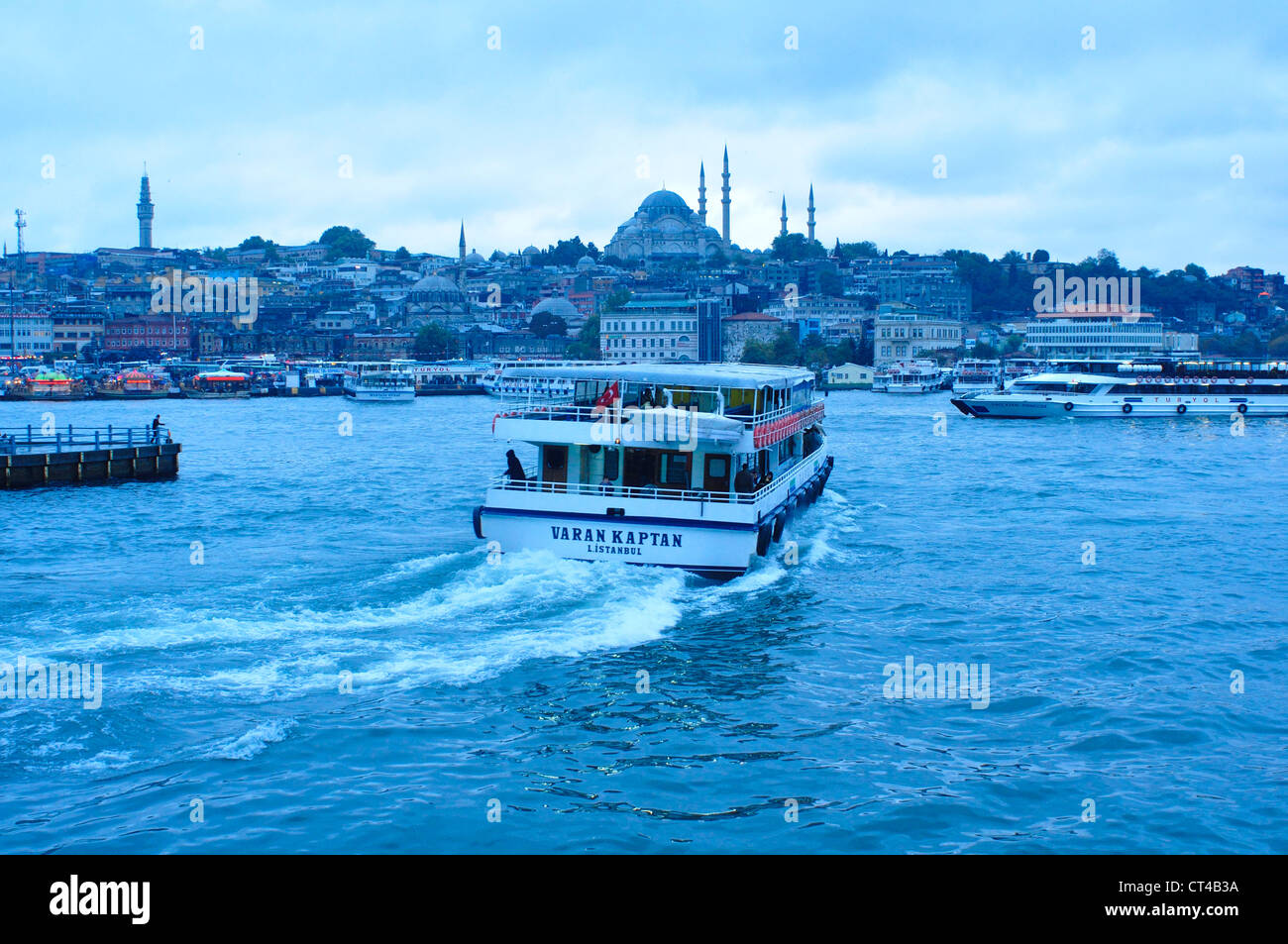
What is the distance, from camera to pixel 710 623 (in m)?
13.7

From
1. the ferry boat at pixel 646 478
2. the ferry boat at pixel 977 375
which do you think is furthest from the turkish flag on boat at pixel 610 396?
the ferry boat at pixel 977 375

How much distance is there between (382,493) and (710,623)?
16.0 meters

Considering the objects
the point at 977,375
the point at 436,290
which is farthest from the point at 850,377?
the point at 436,290

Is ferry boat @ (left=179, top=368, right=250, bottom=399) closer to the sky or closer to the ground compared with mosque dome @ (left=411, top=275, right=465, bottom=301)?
closer to the ground

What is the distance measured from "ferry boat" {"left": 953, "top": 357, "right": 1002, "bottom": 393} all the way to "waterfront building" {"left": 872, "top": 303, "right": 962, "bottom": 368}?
62.2 ft

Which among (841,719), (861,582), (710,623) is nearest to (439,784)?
(841,719)

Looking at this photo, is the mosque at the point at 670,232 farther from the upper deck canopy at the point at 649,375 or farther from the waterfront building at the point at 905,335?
the upper deck canopy at the point at 649,375

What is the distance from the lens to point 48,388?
87.8m

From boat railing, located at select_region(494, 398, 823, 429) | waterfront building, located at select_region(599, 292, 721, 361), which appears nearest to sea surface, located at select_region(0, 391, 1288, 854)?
boat railing, located at select_region(494, 398, 823, 429)

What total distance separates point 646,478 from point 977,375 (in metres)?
84.5

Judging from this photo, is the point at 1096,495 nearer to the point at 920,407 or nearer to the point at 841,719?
the point at 841,719

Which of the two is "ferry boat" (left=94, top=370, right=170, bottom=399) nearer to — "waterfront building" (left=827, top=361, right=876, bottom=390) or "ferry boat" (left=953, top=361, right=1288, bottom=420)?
"waterfront building" (left=827, top=361, right=876, bottom=390)

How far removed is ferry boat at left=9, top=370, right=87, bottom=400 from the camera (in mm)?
86062
